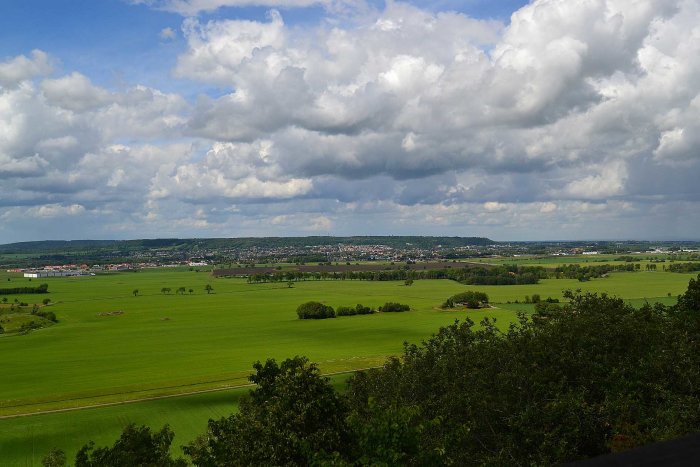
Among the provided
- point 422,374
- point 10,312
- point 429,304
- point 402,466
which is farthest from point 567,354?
point 10,312

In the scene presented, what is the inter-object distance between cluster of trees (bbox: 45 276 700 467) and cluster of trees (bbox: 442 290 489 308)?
106582 millimetres

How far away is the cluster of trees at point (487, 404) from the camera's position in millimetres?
20125

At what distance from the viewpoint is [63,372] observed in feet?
259

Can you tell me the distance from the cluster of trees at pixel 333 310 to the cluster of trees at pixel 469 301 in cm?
1140

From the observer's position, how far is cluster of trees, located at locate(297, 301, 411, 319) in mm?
141500

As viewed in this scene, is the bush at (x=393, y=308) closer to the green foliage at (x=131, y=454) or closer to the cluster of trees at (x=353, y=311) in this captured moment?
the cluster of trees at (x=353, y=311)

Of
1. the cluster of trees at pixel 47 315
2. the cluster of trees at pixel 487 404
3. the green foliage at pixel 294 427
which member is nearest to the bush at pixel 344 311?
the cluster of trees at pixel 47 315

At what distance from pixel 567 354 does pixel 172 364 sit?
6685cm

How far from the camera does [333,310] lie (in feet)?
481

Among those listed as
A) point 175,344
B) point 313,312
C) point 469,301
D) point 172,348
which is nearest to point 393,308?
point 469,301

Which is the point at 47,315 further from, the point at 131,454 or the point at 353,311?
the point at 131,454

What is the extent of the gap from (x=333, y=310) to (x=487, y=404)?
11928cm

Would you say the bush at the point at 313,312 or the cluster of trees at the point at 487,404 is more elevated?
the cluster of trees at the point at 487,404

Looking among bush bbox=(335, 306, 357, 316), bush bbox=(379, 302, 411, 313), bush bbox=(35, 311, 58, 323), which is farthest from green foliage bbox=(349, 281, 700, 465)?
bush bbox=(35, 311, 58, 323)
